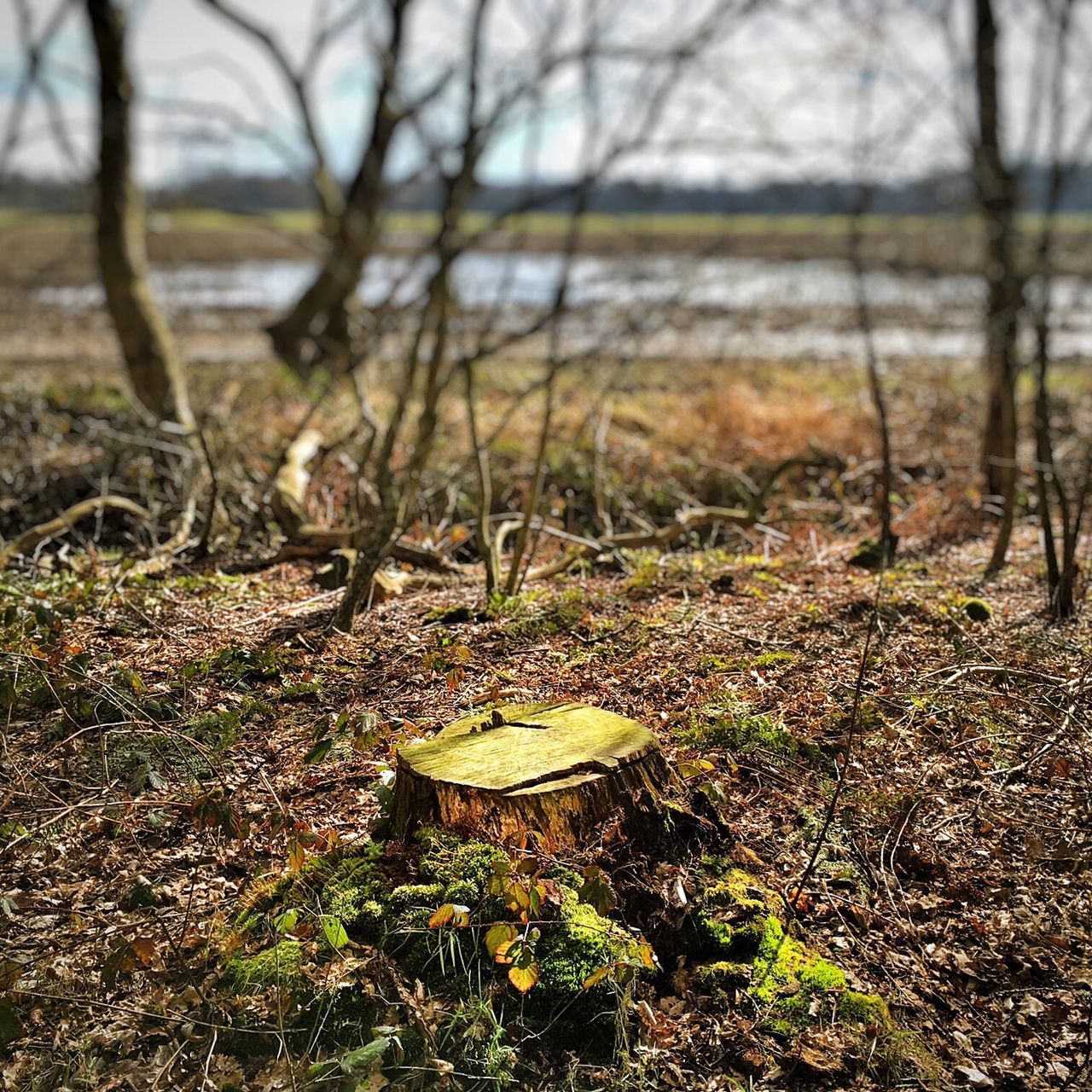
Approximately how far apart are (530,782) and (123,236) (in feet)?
23.1

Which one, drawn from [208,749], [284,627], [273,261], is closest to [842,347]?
[284,627]

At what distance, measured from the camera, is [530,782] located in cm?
307

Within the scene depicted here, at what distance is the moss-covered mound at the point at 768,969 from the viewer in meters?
2.76

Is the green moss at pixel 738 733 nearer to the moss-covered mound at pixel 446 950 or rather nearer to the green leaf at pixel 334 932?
the moss-covered mound at pixel 446 950

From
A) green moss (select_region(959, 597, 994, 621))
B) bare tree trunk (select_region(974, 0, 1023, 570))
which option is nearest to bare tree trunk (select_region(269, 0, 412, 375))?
bare tree trunk (select_region(974, 0, 1023, 570))

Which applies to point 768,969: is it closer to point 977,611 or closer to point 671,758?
point 671,758

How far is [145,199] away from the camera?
29.8 ft

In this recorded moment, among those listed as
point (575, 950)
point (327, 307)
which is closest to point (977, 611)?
point (575, 950)

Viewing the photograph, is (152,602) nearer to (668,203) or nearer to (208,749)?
(208,749)

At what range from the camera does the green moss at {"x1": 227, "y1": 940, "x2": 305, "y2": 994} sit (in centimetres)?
277

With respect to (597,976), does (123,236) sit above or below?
above

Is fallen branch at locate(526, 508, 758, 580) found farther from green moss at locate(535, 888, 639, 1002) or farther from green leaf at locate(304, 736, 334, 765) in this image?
green moss at locate(535, 888, 639, 1002)

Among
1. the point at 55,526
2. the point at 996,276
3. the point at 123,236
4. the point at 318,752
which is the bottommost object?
the point at 318,752

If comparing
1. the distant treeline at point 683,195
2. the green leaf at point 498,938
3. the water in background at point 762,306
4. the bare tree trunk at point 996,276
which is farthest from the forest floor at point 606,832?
the water in background at point 762,306
